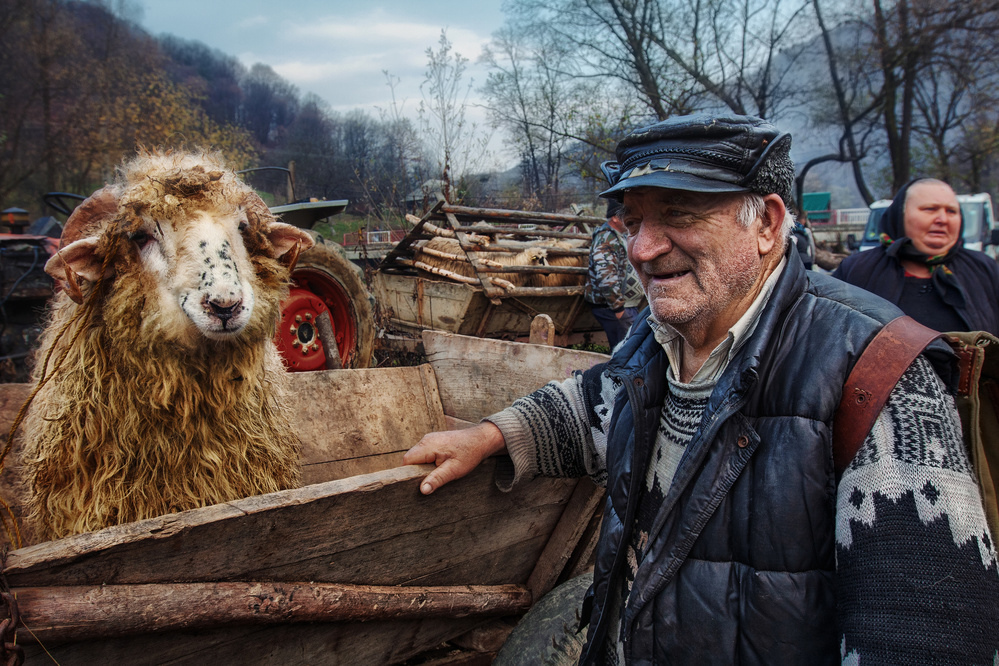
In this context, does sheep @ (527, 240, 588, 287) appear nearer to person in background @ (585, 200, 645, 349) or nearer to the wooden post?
person in background @ (585, 200, 645, 349)

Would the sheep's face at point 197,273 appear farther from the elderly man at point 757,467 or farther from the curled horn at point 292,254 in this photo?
the elderly man at point 757,467

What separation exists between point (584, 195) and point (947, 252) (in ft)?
47.6

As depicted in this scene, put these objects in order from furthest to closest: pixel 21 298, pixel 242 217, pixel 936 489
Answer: pixel 21 298 → pixel 242 217 → pixel 936 489

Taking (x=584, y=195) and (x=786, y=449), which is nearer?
(x=786, y=449)

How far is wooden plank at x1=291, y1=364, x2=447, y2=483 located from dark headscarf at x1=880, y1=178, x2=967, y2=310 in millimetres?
2742

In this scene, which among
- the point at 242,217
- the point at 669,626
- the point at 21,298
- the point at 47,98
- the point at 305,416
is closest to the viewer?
the point at 669,626

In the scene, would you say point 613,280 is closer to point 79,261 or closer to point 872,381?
point 79,261

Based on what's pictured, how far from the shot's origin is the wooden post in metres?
4.54

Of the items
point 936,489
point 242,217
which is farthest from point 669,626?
point 242,217

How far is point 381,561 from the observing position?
69.2 inches

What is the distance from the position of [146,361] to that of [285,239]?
0.76m

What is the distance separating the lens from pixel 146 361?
7.00 ft

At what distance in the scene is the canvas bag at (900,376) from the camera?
1.12 m

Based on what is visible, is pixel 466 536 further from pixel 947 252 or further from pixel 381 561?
pixel 947 252
